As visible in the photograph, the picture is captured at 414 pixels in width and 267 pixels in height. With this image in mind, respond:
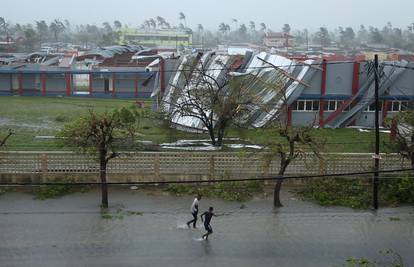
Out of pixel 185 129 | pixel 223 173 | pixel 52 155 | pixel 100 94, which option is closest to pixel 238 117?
pixel 185 129

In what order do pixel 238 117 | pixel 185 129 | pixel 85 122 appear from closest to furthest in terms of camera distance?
pixel 85 122, pixel 238 117, pixel 185 129

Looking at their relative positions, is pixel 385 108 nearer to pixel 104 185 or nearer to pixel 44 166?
pixel 104 185

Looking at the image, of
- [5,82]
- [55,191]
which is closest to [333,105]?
[55,191]

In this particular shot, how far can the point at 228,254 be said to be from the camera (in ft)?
40.1

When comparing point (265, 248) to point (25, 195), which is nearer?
point (265, 248)

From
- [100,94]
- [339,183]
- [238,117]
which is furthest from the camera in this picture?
[100,94]

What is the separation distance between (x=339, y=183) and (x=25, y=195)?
10.0 m

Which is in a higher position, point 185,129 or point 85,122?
point 85,122

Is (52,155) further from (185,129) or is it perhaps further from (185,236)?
(185,129)

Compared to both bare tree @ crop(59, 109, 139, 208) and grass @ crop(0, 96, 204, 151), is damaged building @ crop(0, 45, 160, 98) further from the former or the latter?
bare tree @ crop(59, 109, 139, 208)

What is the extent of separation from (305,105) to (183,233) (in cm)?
1541

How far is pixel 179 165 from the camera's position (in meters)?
17.4

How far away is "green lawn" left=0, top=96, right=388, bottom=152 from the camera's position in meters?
22.1

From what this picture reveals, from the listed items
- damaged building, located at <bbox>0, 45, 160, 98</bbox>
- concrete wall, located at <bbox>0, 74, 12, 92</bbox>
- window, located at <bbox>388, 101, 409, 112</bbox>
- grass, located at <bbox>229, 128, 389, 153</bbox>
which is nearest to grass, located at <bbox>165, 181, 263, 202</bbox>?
grass, located at <bbox>229, 128, 389, 153</bbox>
